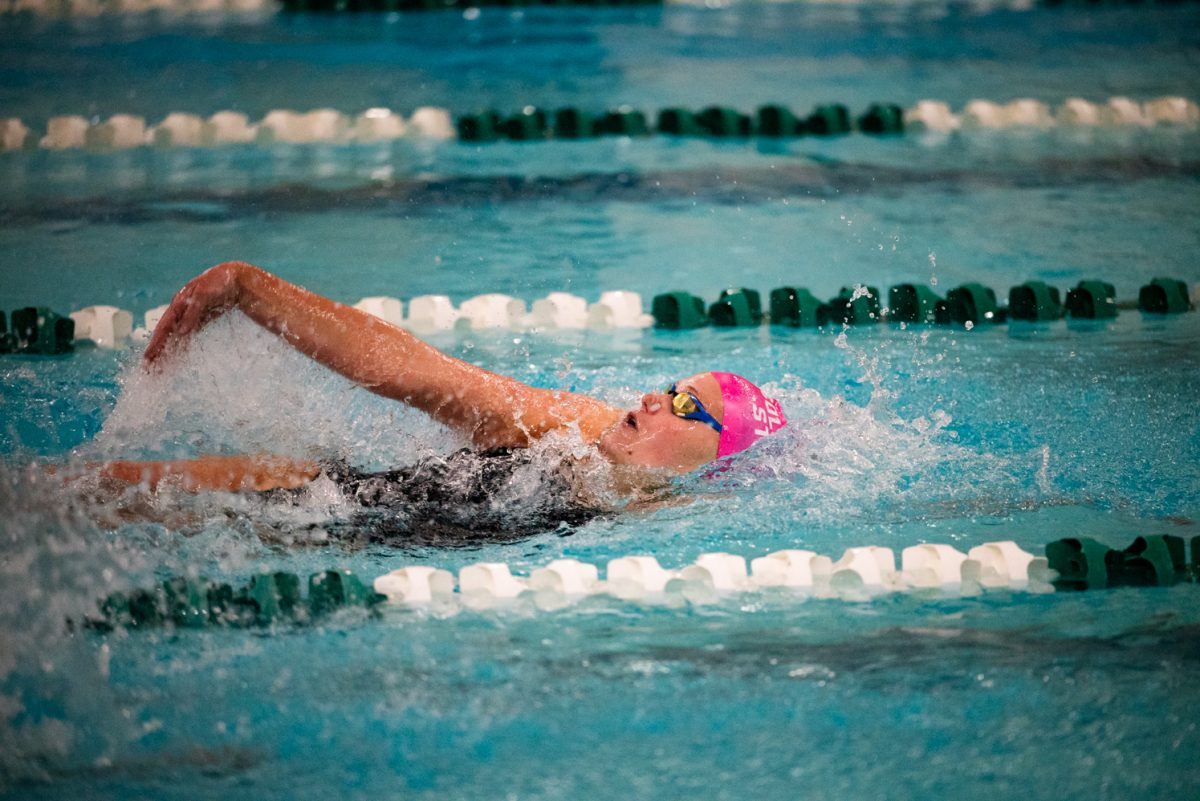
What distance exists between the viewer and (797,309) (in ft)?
14.2

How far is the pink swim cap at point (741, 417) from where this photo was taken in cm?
302

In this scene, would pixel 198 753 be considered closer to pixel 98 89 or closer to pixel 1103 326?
pixel 1103 326

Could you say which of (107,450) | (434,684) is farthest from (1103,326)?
(107,450)

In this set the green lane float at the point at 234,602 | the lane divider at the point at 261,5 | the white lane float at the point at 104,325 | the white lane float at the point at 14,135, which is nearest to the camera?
the green lane float at the point at 234,602

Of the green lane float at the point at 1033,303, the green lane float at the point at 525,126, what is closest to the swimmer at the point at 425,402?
the green lane float at the point at 1033,303

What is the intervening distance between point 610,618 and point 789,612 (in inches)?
15.0

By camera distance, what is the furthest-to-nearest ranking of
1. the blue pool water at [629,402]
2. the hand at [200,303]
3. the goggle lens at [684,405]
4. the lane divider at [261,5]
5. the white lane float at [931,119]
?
1. the lane divider at [261,5]
2. the white lane float at [931,119]
3. the goggle lens at [684,405]
4. the hand at [200,303]
5. the blue pool water at [629,402]

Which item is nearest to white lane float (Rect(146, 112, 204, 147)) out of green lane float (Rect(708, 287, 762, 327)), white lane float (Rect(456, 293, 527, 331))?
white lane float (Rect(456, 293, 527, 331))

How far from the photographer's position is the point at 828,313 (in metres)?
4.34

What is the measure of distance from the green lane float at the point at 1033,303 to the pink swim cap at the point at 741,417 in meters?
1.64

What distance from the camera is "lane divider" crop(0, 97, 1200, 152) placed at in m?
5.61

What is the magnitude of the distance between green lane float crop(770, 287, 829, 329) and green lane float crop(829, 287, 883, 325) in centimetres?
3

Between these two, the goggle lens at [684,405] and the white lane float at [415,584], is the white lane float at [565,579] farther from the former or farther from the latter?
the goggle lens at [684,405]

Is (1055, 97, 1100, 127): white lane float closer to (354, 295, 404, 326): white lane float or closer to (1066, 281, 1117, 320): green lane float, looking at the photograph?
(1066, 281, 1117, 320): green lane float
